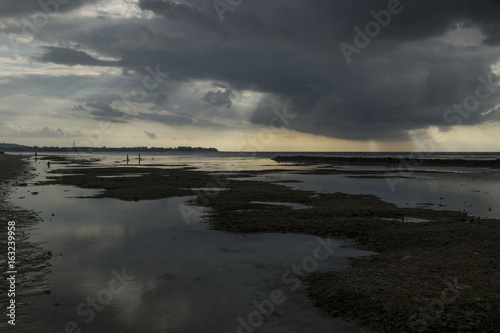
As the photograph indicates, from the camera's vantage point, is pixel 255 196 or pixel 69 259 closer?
pixel 69 259

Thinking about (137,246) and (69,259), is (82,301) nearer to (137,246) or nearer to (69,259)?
(69,259)

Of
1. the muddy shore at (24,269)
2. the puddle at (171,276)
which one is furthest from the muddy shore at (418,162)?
the muddy shore at (24,269)

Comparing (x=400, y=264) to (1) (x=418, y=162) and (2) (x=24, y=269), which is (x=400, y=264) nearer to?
(2) (x=24, y=269)

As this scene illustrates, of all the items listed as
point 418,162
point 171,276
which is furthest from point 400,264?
point 418,162

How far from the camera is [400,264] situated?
12344 millimetres

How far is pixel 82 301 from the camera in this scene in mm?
9836

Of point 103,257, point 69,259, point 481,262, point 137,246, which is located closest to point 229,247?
point 137,246

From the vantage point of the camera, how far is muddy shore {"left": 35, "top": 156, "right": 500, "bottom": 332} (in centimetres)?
866

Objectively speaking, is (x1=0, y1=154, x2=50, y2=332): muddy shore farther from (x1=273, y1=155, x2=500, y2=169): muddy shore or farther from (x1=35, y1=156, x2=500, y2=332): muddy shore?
(x1=273, y1=155, x2=500, y2=169): muddy shore

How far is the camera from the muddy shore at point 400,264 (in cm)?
866

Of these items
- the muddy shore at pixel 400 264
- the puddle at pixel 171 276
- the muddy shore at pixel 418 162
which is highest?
the muddy shore at pixel 418 162

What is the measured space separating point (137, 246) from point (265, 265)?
6.08 m

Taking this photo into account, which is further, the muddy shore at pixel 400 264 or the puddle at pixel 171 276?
the puddle at pixel 171 276

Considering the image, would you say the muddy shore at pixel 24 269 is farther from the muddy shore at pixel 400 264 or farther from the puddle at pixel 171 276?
the muddy shore at pixel 400 264
